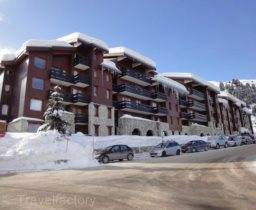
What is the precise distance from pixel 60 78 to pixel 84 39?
6351 mm

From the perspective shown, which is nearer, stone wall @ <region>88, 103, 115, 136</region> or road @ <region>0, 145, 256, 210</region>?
road @ <region>0, 145, 256, 210</region>

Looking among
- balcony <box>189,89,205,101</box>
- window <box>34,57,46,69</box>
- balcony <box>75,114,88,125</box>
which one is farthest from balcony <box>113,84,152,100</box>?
balcony <box>189,89,205,101</box>

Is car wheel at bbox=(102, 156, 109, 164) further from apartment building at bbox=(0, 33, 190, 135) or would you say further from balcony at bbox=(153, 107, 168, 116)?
balcony at bbox=(153, 107, 168, 116)

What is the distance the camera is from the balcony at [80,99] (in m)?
37.9

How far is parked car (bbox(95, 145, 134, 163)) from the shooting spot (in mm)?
24531

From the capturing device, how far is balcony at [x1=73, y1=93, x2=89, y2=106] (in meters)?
37.9

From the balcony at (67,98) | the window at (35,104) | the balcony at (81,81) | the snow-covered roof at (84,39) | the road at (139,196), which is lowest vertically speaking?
the road at (139,196)

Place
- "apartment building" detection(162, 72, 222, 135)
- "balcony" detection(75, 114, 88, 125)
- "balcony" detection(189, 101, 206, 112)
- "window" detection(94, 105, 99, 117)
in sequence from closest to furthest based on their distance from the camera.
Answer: "balcony" detection(75, 114, 88, 125) < "window" detection(94, 105, 99, 117) < "apartment building" detection(162, 72, 222, 135) < "balcony" detection(189, 101, 206, 112)

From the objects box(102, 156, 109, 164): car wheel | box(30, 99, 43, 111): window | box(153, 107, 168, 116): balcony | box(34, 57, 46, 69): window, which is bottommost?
box(102, 156, 109, 164): car wheel

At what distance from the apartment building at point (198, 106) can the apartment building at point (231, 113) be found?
733 centimetres

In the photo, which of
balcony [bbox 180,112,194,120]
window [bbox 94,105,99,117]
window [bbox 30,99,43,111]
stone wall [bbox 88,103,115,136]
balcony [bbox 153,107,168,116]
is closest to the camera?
window [bbox 30,99,43,111]

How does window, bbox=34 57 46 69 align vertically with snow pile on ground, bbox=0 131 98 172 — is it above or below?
above

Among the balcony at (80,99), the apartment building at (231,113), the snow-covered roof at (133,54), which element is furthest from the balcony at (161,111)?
the apartment building at (231,113)

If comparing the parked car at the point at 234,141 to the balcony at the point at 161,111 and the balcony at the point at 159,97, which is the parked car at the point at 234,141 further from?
the balcony at the point at 159,97
